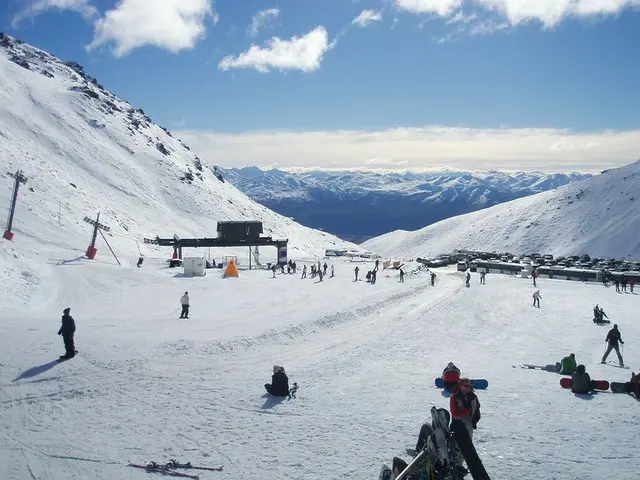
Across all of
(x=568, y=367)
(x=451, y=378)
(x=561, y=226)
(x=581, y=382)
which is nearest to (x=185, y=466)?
(x=451, y=378)

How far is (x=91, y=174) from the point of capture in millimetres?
101438

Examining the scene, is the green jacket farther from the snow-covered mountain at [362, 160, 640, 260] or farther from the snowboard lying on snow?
the snow-covered mountain at [362, 160, 640, 260]

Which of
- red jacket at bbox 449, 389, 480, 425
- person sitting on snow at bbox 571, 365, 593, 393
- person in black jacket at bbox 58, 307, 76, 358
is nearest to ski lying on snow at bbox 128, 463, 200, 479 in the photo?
red jacket at bbox 449, 389, 480, 425

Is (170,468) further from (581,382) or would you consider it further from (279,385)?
(581,382)

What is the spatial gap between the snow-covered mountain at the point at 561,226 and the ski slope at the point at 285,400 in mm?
97461

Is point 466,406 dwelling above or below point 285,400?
above

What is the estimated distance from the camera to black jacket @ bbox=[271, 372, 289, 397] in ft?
46.8

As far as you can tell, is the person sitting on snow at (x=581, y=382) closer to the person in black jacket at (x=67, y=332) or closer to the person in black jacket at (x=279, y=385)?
the person in black jacket at (x=279, y=385)

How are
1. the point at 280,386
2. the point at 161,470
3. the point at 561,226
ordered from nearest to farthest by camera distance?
the point at 161,470, the point at 280,386, the point at 561,226

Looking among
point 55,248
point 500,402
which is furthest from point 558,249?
point 500,402

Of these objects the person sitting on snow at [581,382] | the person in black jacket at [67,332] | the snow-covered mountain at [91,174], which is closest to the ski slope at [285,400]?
the person sitting on snow at [581,382]

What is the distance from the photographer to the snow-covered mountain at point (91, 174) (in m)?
65.9

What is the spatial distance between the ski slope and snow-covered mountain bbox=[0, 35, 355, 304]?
61.1 ft

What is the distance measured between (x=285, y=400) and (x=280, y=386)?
1.39ft
